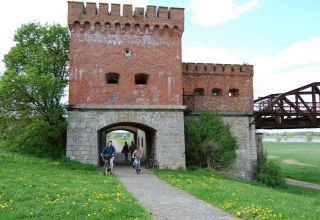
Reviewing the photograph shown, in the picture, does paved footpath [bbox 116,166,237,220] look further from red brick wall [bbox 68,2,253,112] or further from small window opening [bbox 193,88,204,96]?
small window opening [bbox 193,88,204,96]

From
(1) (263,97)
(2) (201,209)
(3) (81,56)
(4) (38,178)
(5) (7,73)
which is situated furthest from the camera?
(1) (263,97)

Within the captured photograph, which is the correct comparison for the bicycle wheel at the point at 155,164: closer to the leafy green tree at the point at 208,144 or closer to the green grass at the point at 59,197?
the leafy green tree at the point at 208,144

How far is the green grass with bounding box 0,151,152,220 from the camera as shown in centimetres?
734

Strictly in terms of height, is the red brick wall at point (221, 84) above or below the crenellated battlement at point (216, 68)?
below

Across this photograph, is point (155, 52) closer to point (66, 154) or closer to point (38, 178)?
point (66, 154)

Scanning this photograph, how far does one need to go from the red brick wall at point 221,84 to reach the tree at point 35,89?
720cm

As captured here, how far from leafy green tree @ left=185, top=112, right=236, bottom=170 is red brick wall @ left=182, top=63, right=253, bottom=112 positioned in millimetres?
1548

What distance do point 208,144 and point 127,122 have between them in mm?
4445

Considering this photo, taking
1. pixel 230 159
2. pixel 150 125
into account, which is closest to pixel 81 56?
pixel 150 125

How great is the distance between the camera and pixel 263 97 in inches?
909

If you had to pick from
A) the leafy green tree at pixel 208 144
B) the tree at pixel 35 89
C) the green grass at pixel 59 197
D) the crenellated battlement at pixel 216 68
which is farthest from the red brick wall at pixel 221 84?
the green grass at pixel 59 197

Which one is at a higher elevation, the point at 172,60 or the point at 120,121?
the point at 172,60

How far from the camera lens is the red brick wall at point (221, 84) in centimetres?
2152

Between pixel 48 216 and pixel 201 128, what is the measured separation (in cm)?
1315
